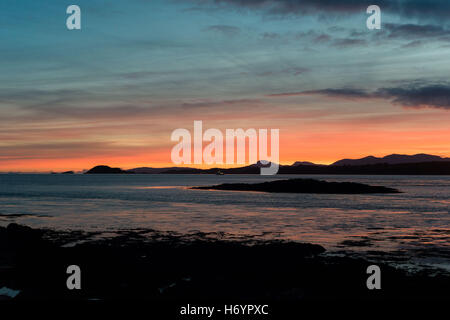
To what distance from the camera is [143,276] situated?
2028 centimetres

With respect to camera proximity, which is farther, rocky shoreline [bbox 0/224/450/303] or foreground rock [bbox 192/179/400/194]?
foreground rock [bbox 192/179/400/194]

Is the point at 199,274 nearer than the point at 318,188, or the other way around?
the point at 199,274

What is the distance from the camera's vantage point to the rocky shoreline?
696 inches

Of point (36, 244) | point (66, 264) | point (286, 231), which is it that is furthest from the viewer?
point (286, 231)

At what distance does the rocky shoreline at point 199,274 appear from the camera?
696 inches

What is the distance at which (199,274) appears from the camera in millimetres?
20859

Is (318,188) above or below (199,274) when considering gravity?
below

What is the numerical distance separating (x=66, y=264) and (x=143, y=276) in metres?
4.99

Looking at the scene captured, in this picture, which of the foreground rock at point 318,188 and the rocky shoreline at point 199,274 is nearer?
the rocky shoreline at point 199,274
